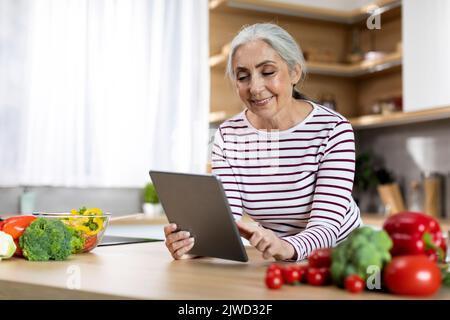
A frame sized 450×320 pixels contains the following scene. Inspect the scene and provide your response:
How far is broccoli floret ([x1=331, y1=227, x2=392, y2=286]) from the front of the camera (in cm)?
101

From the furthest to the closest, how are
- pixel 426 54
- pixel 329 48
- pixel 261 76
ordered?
pixel 329 48 → pixel 426 54 → pixel 261 76

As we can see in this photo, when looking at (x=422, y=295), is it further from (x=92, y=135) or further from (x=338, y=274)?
(x=92, y=135)

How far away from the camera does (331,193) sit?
5.49 ft

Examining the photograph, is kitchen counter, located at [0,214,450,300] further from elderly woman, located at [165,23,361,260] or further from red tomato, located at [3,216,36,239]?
elderly woman, located at [165,23,361,260]

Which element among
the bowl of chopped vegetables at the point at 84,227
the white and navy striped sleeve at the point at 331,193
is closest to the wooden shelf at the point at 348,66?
the white and navy striped sleeve at the point at 331,193

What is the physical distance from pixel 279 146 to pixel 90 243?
0.64 meters

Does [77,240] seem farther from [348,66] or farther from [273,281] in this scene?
[348,66]

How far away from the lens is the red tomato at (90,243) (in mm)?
1626

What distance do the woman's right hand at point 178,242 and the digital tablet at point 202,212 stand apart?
0.01m

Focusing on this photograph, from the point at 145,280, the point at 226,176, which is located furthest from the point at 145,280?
the point at 226,176

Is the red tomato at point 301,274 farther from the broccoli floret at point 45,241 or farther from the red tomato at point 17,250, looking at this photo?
the red tomato at point 17,250

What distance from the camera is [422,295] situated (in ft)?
3.28

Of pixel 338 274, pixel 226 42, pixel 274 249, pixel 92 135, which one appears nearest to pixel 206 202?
pixel 274 249

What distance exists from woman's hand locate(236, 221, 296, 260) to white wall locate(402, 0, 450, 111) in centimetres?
225
